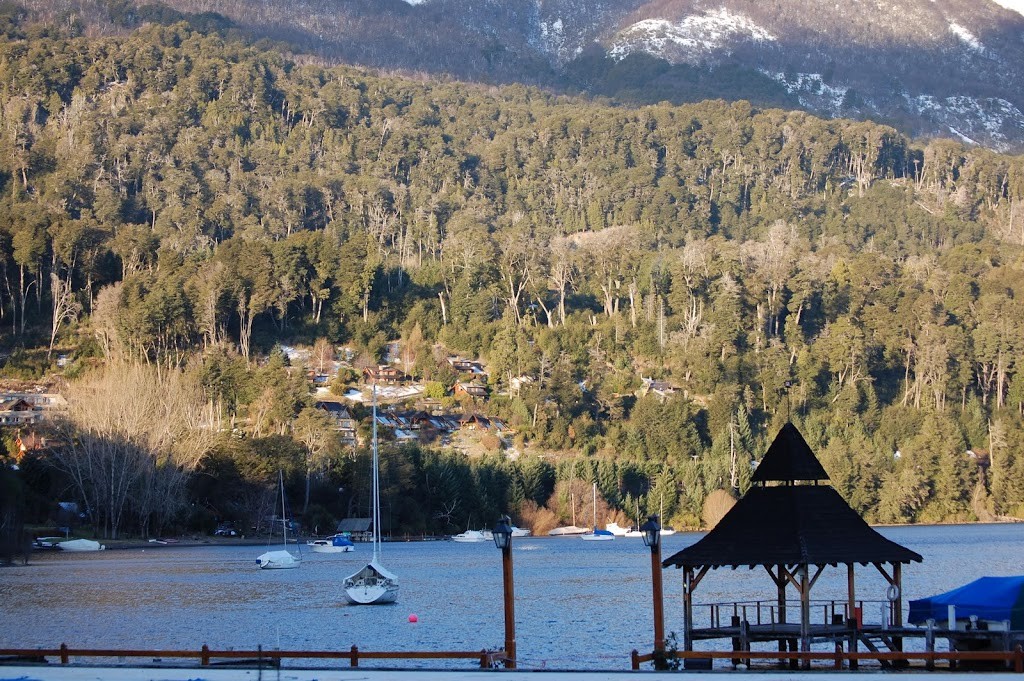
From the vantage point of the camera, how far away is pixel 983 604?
3169 centimetres

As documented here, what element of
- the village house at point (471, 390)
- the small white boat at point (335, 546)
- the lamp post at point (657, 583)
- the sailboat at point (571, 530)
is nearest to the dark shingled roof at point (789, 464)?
the lamp post at point (657, 583)

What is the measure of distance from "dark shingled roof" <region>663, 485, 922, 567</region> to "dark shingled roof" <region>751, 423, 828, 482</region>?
0.36 m

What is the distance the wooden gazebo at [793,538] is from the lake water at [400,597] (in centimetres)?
664

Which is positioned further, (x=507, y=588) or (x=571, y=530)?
(x=571, y=530)

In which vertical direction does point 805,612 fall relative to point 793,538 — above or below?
below

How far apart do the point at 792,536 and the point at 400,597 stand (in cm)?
3655

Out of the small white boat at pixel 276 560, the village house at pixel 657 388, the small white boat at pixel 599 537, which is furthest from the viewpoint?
the village house at pixel 657 388

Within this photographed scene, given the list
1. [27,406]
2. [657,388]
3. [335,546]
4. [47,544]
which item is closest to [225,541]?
[335,546]

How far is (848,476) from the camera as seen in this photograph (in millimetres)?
121750

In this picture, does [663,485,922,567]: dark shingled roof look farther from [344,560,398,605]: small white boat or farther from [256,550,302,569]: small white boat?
[256,550,302,569]: small white boat

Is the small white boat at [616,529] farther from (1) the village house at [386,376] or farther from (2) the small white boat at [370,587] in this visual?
(2) the small white boat at [370,587]

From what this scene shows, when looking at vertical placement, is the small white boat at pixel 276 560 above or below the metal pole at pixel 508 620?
below

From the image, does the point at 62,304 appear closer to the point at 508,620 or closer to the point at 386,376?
the point at 386,376

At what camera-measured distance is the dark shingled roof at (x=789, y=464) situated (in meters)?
34.7
